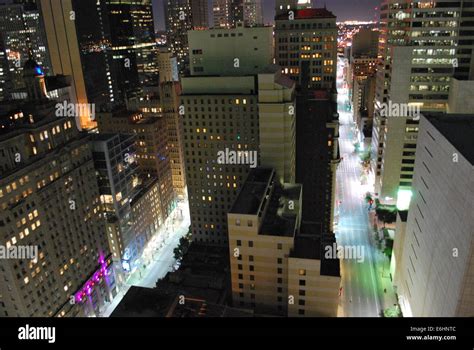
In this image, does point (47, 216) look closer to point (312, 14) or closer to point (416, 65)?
point (312, 14)

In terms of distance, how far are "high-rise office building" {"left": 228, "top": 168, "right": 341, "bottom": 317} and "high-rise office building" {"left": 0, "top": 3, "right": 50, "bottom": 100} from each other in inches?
4900

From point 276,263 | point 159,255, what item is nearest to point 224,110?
point 276,263

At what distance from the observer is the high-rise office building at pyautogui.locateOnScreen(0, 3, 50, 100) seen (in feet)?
453

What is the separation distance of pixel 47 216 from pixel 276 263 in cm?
3342

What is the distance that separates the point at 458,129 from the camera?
4203 centimetres

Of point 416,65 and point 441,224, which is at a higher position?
point 416,65

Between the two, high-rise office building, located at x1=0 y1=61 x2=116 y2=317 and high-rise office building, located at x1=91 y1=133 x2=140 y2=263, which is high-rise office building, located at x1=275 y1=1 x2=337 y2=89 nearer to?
high-rise office building, located at x1=91 y1=133 x2=140 y2=263

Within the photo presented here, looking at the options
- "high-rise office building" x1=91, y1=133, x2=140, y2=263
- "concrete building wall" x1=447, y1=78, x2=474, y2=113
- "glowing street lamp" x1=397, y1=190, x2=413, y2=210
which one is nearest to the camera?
"high-rise office building" x1=91, y1=133, x2=140, y2=263

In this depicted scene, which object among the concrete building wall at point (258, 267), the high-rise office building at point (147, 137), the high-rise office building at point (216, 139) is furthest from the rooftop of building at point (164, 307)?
the high-rise office building at point (147, 137)

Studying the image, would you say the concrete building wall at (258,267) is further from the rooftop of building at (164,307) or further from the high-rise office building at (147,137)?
the high-rise office building at (147,137)

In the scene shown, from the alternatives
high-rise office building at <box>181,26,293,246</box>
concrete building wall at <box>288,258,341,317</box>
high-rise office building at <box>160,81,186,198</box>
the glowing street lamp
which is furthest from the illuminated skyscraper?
concrete building wall at <box>288,258,341,317</box>

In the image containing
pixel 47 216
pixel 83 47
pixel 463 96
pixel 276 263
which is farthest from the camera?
pixel 83 47

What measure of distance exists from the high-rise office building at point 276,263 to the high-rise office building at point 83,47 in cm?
9163
